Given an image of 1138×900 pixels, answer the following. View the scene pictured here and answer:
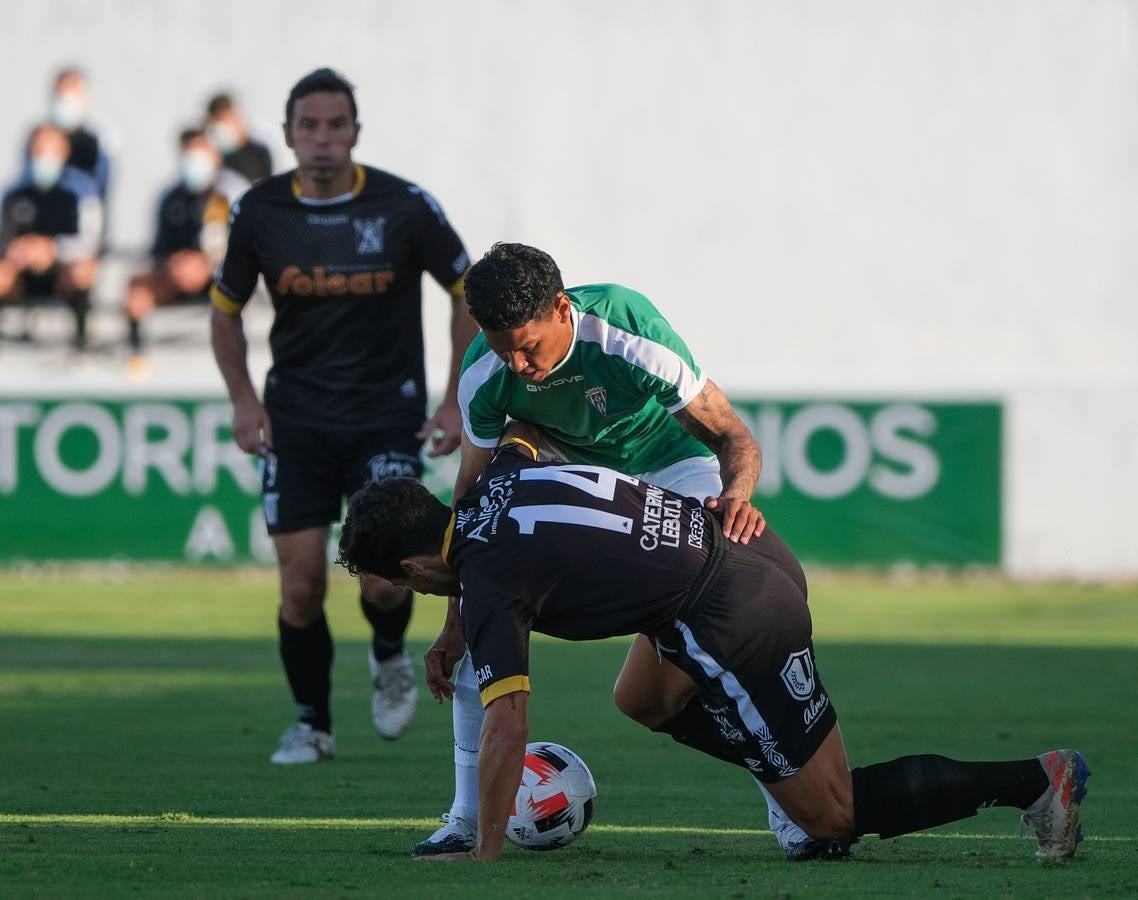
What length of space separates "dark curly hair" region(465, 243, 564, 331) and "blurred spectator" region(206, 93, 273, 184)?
562 inches

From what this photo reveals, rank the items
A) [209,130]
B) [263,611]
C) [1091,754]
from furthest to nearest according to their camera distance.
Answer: [209,130]
[263,611]
[1091,754]

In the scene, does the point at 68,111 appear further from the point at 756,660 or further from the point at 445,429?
the point at 756,660

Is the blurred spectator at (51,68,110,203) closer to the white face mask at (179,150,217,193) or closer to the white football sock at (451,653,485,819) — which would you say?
the white face mask at (179,150,217,193)

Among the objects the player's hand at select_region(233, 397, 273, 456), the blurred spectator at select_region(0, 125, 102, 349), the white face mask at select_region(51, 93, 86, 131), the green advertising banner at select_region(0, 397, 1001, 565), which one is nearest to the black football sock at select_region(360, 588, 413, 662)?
the player's hand at select_region(233, 397, 273, 456)

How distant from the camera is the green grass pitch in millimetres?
4754

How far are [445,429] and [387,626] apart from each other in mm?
906

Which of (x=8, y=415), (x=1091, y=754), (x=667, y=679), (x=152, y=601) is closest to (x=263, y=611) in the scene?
(x=152, y=601)

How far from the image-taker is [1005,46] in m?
19.3

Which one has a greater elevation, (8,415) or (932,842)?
(8,415)

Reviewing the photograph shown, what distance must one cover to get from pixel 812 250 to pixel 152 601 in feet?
25.6

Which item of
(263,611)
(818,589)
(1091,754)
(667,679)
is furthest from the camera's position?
(818,589)

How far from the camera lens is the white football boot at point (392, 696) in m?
8.02

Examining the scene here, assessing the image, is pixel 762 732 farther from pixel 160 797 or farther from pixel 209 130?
pixel 209 130

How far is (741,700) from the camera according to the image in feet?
16.8
